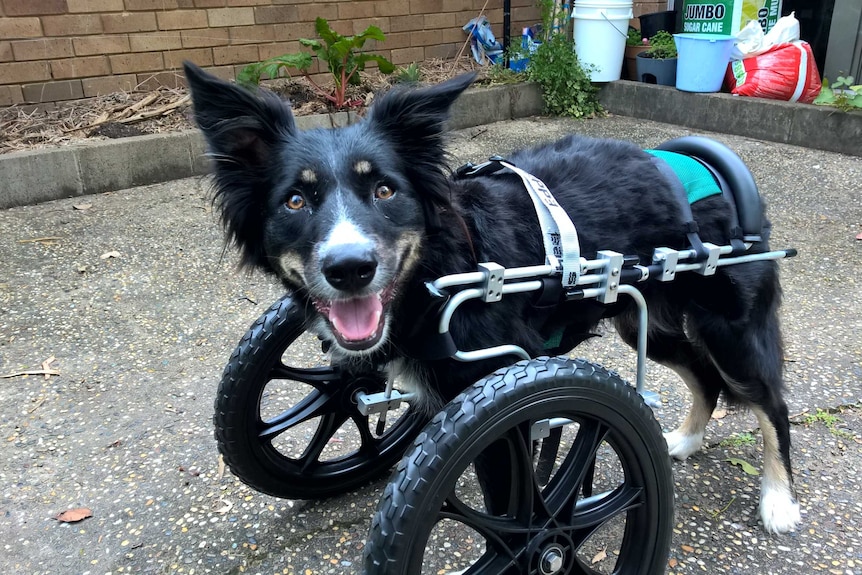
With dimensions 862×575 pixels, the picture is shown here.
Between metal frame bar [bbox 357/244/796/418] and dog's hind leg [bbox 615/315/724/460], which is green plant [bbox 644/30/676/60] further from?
metal frame bar [bbox 357/244/796/418]

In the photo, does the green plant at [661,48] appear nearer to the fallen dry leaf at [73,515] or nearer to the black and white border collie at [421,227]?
the black and white border collie at [421,227]

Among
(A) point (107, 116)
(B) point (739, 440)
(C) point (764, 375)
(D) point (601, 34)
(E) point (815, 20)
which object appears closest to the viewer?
(C) point (764, 375)

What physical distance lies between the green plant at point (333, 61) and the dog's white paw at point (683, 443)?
5.00m

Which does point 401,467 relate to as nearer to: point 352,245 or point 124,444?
point 352,245

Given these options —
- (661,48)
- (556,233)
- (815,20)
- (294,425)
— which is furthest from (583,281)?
(815,20)

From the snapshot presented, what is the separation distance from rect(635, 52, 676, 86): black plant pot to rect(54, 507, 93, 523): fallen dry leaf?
791 cm

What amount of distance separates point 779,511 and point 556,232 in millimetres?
1500

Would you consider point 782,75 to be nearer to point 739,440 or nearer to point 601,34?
point 601,34

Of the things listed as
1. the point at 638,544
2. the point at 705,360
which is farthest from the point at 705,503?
the point at 638,544

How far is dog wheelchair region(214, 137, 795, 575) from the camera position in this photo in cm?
172

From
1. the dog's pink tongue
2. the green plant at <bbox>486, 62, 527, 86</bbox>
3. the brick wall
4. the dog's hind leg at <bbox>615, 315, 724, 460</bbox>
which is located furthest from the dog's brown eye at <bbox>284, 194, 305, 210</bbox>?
the green plant at <bbox>486, 62, 527, 86</bbox>

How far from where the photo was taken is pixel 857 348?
3.76 metres

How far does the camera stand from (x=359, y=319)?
84.2 inches

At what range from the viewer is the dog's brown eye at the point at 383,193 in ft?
7.39
